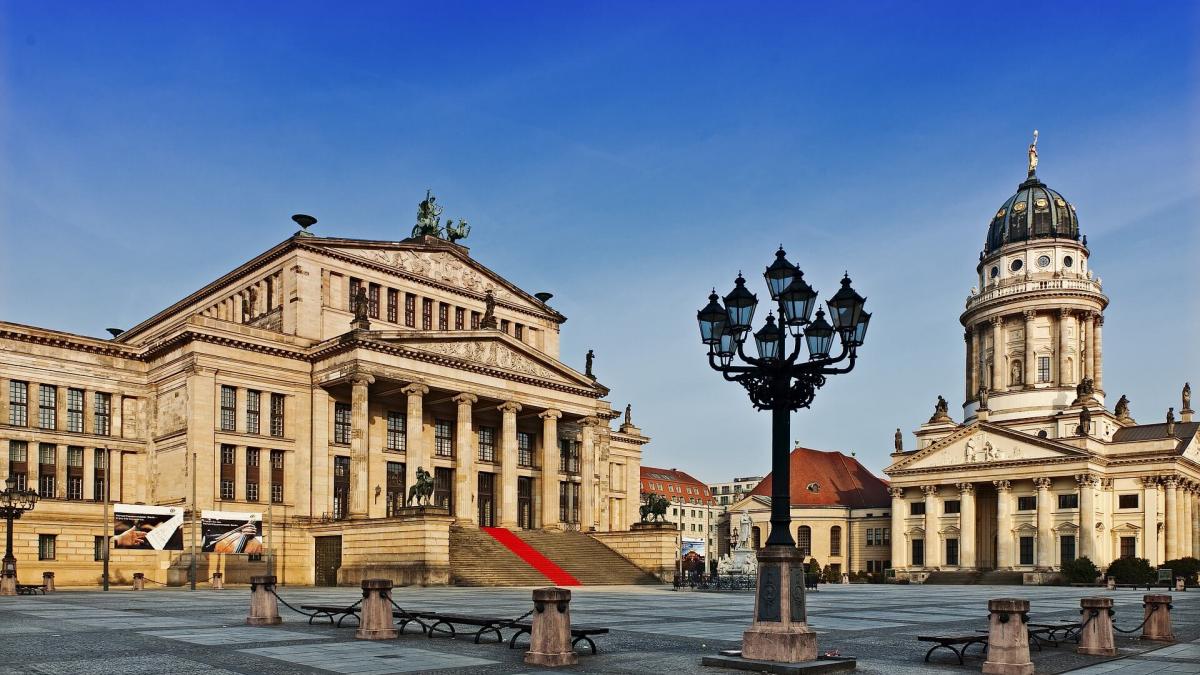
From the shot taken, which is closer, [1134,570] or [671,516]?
[1134,570]

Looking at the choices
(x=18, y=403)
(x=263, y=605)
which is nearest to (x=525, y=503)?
(x=18, y=403)

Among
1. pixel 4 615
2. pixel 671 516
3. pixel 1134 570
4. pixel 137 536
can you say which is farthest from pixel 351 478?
pixel 671 516

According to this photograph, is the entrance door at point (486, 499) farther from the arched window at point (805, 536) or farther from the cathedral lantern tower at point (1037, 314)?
the arched window at point (805, 536)

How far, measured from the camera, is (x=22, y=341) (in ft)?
184

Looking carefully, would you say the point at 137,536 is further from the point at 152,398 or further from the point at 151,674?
the point at 151,674

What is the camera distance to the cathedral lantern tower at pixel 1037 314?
107750 mm

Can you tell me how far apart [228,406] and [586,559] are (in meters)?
22.5

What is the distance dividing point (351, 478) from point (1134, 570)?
6756 centimetres

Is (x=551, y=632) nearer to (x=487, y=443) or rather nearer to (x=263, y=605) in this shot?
A: (x=263, y=605)

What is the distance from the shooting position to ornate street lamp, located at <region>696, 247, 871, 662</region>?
1641cm

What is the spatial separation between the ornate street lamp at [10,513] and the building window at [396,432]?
934 inches

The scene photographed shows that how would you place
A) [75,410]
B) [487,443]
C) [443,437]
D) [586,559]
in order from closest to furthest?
[75,410] → [586,559] → [443,437] → [487,443]

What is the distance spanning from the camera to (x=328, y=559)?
59.9 m

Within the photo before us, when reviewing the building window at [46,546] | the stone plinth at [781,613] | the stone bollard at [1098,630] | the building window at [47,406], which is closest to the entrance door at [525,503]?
the building window at [46,546]
